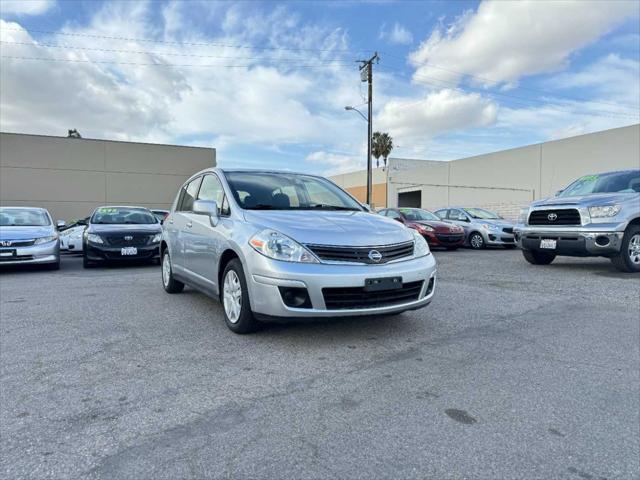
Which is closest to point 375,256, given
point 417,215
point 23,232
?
point 23,232

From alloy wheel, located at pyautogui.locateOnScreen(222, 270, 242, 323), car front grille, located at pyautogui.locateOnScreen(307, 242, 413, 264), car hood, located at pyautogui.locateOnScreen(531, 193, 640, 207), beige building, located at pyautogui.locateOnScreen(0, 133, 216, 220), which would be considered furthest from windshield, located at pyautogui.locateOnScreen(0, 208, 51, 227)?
beige building, located at pyautogui.locateOnScreen(0, 133, 216, 220)

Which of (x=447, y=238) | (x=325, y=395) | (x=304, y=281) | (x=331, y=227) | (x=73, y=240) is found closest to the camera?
(x=325, y=395)

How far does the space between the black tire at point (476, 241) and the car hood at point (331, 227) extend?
10.5m

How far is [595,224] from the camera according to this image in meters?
7.47

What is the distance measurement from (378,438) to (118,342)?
8.84 ft

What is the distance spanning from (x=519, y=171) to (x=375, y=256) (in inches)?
883

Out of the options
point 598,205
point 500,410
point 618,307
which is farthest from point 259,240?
point 598,205

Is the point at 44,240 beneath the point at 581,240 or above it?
beneath

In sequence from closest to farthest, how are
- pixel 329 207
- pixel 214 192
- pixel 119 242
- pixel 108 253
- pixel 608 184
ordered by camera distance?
pixel 329 207
pixel 214 192
pixel 608 184
pixel 108 253
pixel 119 242

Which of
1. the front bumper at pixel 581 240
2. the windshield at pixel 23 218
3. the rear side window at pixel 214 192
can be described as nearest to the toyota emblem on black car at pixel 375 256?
the rear side window at pixel 214 192

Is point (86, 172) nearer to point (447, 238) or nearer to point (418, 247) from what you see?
point (447, 238)

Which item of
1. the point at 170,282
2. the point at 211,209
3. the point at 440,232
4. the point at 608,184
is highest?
the point at 608,184

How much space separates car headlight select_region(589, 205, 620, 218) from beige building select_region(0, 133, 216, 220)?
2280 centimetres

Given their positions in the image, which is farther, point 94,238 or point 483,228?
point 483,228
